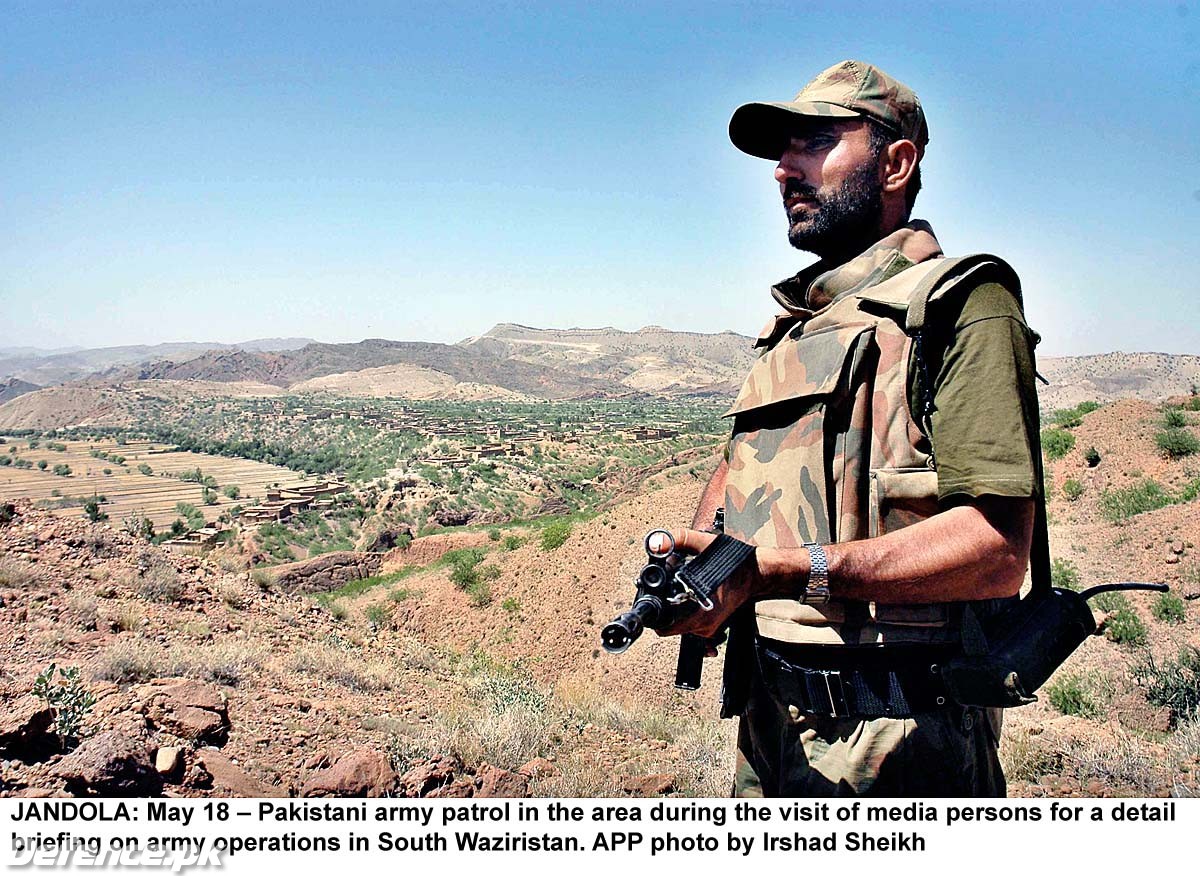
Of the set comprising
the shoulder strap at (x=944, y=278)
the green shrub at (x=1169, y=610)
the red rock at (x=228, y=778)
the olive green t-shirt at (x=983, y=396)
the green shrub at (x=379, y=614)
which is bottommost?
the green shrub at (x=379, y=614)

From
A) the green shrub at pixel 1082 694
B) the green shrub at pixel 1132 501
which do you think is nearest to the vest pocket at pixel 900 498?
the green shrub at pixel 1082 694

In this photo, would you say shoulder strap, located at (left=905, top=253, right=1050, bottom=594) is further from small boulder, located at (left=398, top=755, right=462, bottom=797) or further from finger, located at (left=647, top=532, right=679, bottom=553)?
small boulder, located at (left=398, top=755, right=462, bottom=797)

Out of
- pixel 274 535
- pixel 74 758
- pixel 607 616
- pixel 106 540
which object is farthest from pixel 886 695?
pixel 274 535

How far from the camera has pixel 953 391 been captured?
1520mm

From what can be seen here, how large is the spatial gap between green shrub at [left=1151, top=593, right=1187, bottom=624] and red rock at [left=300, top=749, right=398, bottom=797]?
875cm

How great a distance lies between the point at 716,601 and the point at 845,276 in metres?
0.97

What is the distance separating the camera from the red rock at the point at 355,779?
399cm

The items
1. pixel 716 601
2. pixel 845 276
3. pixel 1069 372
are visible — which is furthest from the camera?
pixel 1069 372

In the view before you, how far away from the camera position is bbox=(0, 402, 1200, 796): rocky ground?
4.04 m

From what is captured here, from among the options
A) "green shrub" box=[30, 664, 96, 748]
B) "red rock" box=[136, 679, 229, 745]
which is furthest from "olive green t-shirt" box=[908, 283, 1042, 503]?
"red rock" box=[136, 679, 229, 745]

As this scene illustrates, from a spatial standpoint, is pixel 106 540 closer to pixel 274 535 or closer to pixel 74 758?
pixel 74 758

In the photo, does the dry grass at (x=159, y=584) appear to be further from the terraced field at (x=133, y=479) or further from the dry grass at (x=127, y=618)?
the terraced field at (x=133, y=479)

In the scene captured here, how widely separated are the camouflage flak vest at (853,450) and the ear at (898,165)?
25cm

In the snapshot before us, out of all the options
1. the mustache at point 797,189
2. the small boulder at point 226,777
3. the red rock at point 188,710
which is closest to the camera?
the mustache at point 797,189
